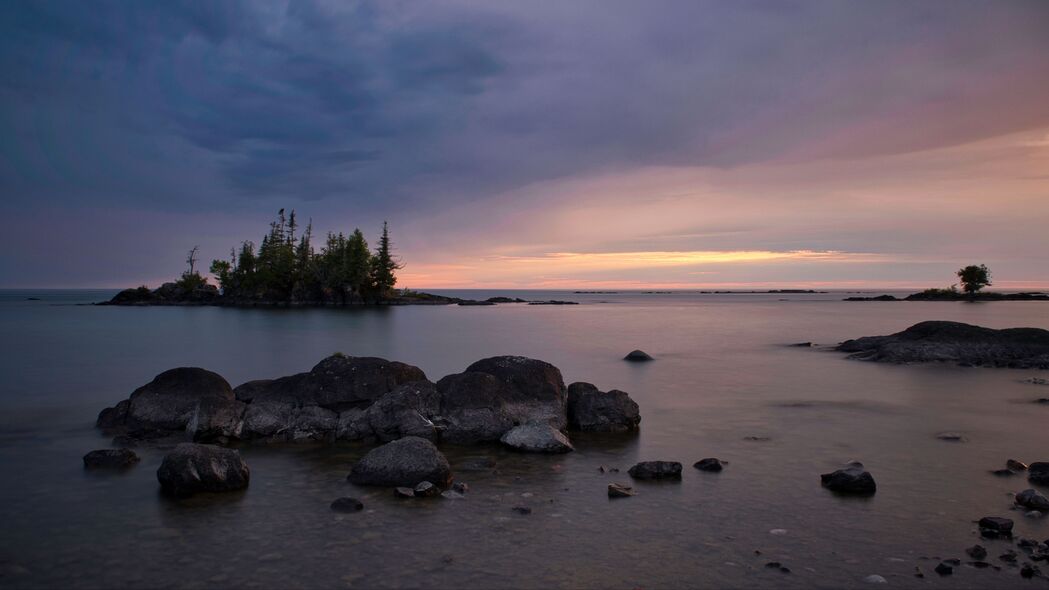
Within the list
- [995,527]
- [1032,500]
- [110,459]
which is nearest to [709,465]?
[995,527]

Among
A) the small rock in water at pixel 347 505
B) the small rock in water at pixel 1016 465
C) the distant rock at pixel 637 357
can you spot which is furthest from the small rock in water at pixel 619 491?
the distant rock at pixel 637 357

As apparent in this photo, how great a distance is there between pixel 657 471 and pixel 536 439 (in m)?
3.34

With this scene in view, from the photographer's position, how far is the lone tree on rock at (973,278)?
498ft

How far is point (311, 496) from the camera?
11.4 metres

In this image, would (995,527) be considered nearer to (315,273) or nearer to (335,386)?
(335,386)

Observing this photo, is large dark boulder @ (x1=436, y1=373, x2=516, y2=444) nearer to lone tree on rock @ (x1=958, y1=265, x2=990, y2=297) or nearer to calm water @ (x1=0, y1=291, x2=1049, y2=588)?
calm water @ (x1=0, y1=291, x2=1049, y2=588)

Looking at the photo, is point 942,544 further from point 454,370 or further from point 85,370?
point 85,370

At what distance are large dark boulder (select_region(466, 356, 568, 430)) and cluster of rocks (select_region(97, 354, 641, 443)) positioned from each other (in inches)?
1.1

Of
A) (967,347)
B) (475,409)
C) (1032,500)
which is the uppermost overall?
(967,347)

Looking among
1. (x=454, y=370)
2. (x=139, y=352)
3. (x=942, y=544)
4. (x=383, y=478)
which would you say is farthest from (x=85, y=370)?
(x=942, y=544)

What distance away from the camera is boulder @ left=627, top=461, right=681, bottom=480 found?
12.4m

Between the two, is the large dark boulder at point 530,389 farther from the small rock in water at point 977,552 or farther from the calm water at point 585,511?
the small rock in water at point 977,552

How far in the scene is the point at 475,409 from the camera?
52.7 feet

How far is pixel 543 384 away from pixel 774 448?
6.09 m
